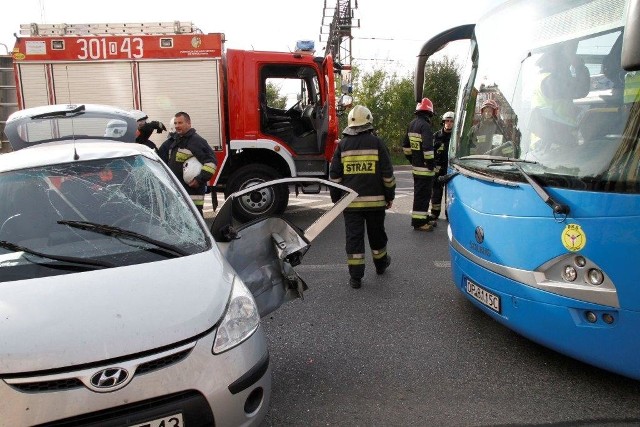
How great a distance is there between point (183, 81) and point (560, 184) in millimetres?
6719

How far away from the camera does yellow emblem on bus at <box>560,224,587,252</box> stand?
276 centimetres

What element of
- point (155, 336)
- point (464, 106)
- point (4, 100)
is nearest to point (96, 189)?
point (155, 336)

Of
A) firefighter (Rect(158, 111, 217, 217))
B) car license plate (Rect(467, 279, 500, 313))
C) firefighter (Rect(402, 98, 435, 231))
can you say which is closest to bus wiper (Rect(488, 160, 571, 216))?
car license plate (Rect(467, 279, 500, 313))

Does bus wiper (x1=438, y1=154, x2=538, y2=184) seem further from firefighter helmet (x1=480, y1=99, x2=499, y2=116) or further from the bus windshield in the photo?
firefighter helmet (x1=480, y1=99, x2=499, y2=116)

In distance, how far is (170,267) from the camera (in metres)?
2.48

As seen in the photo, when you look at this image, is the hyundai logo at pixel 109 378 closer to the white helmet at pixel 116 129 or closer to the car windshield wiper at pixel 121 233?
the car windshield wiper at pixel 121 233

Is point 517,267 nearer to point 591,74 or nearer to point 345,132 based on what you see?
point 591,74

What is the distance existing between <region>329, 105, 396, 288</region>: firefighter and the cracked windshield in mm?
2105

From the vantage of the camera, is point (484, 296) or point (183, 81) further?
point (183, 81)

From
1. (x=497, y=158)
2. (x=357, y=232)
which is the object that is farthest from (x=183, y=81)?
(x=497, y=158)

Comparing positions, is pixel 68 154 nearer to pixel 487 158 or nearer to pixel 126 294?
pixel 126 294

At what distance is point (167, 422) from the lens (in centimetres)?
198

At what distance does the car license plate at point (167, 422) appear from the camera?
195 centimetres

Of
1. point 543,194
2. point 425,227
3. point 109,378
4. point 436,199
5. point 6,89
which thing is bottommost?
point 425,227
